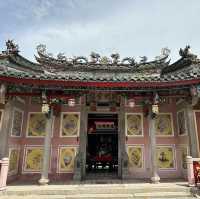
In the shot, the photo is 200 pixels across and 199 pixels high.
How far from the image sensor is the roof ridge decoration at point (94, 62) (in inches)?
405

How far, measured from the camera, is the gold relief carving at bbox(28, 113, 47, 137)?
752cm

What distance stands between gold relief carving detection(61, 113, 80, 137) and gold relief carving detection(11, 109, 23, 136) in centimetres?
171

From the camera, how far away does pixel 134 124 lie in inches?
308

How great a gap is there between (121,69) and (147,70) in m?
1.55

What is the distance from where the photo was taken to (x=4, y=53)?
26.9 ft

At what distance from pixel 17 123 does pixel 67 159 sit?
2489mm

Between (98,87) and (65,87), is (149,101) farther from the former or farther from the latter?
(65,87)

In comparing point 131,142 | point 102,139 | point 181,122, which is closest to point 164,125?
point 181,122

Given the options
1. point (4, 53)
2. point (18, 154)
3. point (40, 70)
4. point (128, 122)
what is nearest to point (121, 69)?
point (128, 122)

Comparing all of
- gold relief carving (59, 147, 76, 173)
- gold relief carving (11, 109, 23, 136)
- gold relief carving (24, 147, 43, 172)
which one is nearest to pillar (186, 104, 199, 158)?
gold relief carving (59, 147, 76, 173)

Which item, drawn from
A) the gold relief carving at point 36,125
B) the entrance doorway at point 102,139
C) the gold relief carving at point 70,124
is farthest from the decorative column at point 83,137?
the entrance doorway at point 102,139

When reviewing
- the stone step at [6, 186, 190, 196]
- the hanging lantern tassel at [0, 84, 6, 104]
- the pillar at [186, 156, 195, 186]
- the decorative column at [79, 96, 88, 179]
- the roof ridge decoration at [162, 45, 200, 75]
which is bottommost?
the stone step at [6, 186, 190, 196]

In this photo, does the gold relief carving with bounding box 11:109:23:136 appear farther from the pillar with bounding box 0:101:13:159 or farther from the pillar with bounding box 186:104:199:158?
the pillar with bounding box 186:104:199:158

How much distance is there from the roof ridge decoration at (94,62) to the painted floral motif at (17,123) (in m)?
3.81
